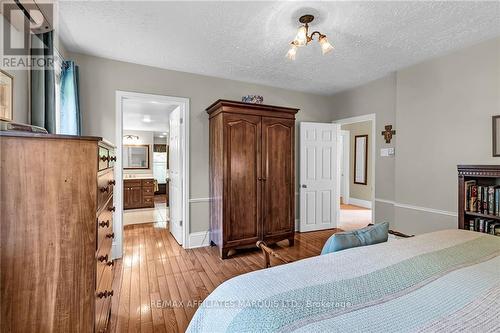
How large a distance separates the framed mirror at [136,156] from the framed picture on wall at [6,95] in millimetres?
6363

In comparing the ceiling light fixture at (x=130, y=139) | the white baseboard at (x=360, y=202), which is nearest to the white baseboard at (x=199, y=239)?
the white baseboard at (x=360, y=202)

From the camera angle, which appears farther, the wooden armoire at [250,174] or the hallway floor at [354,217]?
the hallway floor at [354,217]

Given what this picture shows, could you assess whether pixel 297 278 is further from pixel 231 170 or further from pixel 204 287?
pixel 231 170

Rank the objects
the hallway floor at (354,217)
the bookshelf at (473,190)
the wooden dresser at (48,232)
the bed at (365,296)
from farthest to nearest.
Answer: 1. the hallway floor at (354,217)
2. the bookshelf at (473,190)
3. the wooden dresser at (48,232)
4. the bed at (365,296)

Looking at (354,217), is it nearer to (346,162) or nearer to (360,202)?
(360,202)

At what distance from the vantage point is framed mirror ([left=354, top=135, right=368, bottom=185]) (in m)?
6.58

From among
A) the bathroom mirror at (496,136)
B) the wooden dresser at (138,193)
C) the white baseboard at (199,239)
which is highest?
the bathroom mirror at (496,136)

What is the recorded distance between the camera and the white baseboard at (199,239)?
11.3 feet

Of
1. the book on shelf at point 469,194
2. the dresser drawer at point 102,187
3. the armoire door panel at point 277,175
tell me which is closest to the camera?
the dresser drawer at point 102,187

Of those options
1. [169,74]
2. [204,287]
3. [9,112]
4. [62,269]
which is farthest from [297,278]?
[169,74]

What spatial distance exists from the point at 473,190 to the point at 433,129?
35.9 inches

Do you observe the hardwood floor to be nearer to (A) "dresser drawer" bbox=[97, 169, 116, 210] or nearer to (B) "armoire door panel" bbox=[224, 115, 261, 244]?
(B) "armoire door panel" bbox=[224, 115, 261, 244]

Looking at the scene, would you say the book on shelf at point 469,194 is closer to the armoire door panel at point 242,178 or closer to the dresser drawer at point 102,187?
the armoire door panel at point 242,178

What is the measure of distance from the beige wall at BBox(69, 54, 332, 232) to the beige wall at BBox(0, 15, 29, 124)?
1.11m
